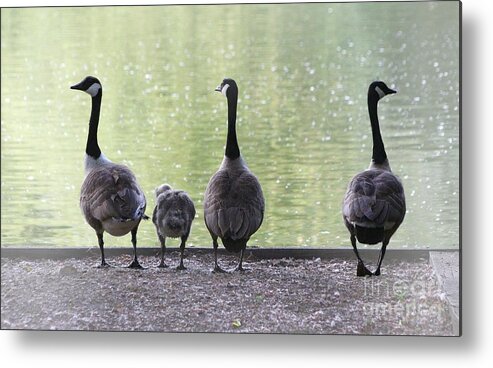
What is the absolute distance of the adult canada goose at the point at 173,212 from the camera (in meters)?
4.60

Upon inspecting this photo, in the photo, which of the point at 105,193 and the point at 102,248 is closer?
the point at 105,193

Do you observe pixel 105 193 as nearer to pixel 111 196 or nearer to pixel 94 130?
pixel 111 196

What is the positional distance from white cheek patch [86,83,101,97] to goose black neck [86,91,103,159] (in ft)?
0.06

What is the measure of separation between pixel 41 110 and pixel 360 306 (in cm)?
199

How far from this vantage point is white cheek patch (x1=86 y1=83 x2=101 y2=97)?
15.3 feet

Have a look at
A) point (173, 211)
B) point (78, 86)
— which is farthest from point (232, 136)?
point (78, 86)

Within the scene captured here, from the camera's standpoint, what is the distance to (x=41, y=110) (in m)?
4.68

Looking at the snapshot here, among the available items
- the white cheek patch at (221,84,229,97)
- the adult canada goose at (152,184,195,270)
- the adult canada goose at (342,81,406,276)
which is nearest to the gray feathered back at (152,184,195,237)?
the adult canada goose at (152,184,195,270)

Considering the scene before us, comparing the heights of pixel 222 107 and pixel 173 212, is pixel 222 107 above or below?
above

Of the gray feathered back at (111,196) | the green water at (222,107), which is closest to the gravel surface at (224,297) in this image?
the green water at (222,107)

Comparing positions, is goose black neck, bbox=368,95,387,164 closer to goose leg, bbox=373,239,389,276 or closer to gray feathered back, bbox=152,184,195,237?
goose leg, bbox=373,239,389,276

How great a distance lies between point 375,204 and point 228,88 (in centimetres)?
99

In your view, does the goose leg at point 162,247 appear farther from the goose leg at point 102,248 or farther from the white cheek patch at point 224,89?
the white cheek patch at point 224,89

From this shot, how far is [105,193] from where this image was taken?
4.55 metres
